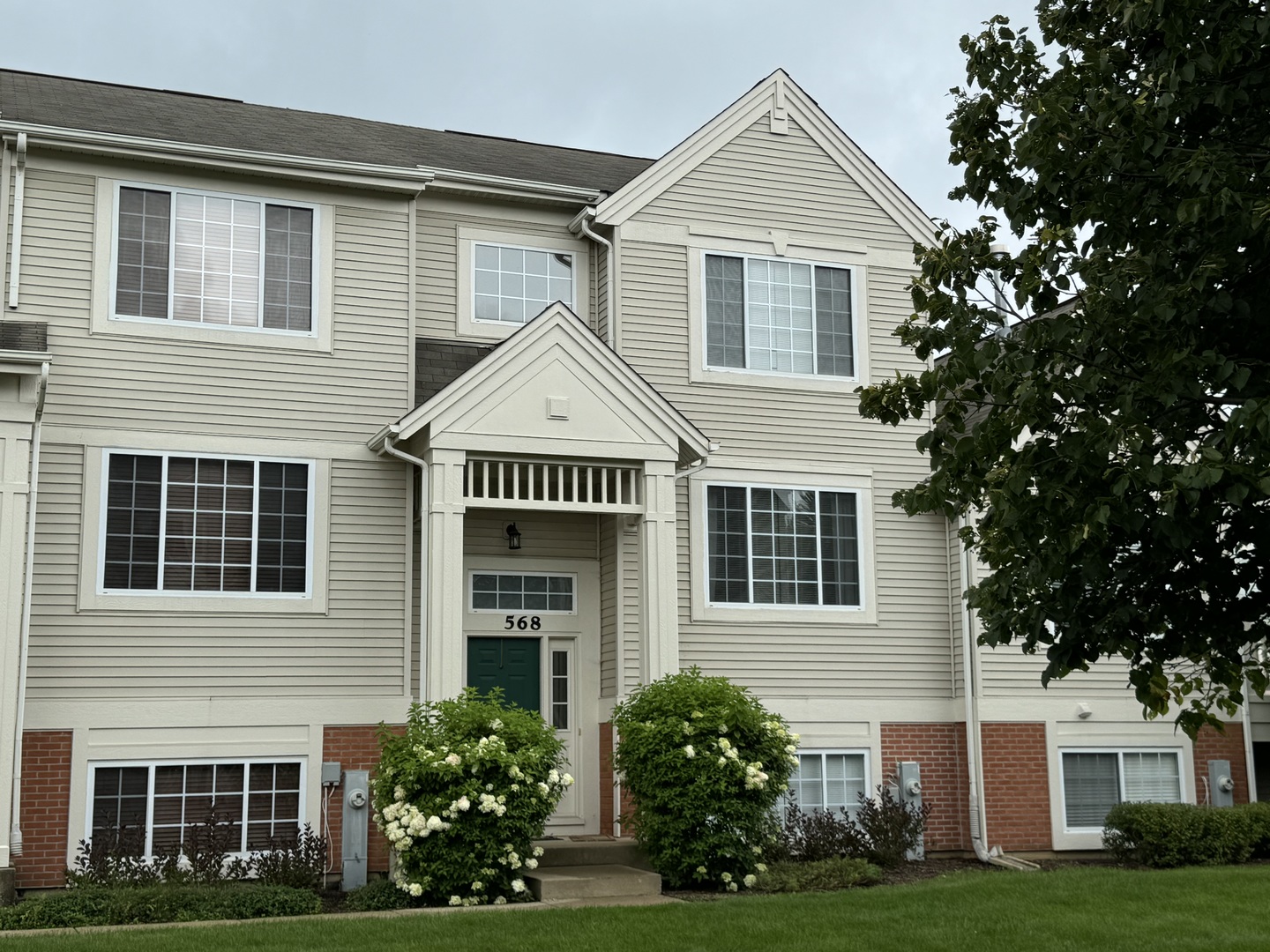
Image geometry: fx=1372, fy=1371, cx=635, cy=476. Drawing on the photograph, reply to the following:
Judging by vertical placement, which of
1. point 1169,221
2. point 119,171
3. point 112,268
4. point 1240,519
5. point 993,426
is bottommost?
point 1240,519

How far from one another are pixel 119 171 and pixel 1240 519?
37.5 ft

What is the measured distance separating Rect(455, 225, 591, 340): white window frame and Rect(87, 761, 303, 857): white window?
204 inches

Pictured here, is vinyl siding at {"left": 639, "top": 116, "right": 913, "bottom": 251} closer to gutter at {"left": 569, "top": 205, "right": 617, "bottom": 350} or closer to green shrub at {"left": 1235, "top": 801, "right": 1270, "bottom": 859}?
gutter at {"left": 569, "top": 205, "right": 617, "bottom": 350}

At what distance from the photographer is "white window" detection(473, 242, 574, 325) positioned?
51.7ft

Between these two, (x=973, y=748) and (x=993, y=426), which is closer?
(x=993, y=426)

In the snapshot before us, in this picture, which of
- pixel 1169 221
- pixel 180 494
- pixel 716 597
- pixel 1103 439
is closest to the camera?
pixel 1103 439

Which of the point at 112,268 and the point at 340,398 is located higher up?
the point at 112,268

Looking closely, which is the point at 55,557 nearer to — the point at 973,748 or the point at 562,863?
the point at 562,863

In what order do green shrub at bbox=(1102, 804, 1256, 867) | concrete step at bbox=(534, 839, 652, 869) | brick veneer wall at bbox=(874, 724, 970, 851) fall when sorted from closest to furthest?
concrete step at bbox=(534, 839, 652, 869) → green shrub at bbox=(1102, 804, 1256, 867) → brick veneer wall at bbox=(874, 724, 970, 851)

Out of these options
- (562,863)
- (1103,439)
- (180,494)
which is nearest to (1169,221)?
(1103,439)

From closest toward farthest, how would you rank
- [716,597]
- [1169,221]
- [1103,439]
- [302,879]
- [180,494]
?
[1103,439], [1169,221], [302,879], [180,494], [716,597]

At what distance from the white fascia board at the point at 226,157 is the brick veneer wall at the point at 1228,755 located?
1157 cm

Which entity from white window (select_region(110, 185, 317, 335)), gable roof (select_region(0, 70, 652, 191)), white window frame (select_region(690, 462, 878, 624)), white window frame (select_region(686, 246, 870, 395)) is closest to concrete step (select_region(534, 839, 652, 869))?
white window frame (select_region(690, 462, 878, 624))

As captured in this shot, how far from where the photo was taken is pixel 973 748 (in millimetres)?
16062
